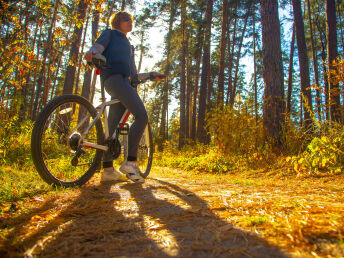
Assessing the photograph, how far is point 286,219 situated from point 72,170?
265 cm

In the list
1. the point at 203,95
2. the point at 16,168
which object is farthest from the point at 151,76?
the point at 203,95

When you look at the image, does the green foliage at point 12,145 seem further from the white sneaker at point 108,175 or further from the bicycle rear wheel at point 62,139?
the white sneaker at point 108,175

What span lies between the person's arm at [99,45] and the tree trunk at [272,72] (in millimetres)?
3754

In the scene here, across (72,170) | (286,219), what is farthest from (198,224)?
(72,170)

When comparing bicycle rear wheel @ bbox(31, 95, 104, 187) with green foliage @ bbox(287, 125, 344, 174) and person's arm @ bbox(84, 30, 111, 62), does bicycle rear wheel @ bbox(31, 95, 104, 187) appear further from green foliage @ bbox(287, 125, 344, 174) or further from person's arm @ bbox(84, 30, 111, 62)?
green foliage @ bbox(287, 125, 344, 174)

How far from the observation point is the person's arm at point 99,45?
2657 mm

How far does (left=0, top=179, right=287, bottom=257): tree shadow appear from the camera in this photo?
0.93m

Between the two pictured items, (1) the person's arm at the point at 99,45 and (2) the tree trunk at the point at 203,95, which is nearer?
(1) the person's arm at the point at 99,45

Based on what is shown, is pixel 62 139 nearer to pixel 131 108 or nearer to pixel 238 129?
pixel 131 108

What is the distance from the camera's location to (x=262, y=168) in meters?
4.49

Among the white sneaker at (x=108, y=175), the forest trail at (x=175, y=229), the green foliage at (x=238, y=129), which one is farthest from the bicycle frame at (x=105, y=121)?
the green foliage at (x=238, y=129)

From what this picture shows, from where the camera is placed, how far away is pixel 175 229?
3.90 feet

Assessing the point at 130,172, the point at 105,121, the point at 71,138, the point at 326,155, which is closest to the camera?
the point at 71,138

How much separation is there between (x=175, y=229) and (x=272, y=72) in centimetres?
523
